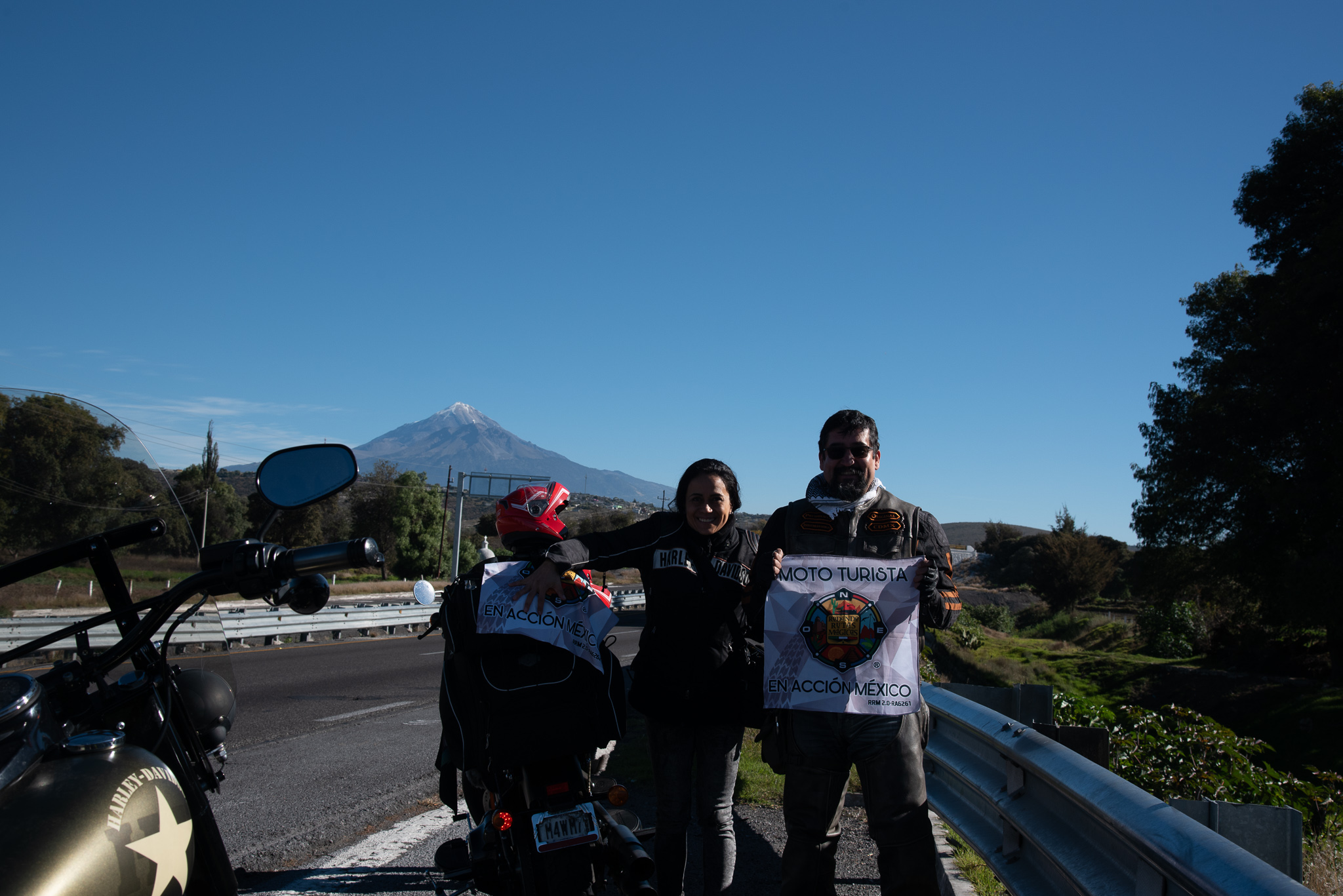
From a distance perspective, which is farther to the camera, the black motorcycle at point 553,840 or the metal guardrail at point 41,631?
the black motorcycle at point 553,840

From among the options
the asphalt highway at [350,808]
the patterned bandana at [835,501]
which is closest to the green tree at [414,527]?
the asphalt highway at [350,808]

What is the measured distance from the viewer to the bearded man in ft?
10.6

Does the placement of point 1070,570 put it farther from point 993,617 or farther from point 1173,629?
point 1173,629

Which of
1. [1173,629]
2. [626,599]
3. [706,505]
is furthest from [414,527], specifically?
[706,505]

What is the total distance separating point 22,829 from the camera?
155 centimetres

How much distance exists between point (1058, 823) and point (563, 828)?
5.04 feet

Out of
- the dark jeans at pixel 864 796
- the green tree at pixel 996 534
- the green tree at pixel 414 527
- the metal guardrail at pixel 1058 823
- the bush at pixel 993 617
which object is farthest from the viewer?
the green tree at pixel 996 534

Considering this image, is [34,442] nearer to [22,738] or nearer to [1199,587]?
[22,738]

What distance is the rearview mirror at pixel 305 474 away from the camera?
2.59 metres

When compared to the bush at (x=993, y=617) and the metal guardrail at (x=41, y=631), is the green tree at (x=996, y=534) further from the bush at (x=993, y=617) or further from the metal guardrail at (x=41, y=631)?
the metal guardrail at (x=41, y=631)

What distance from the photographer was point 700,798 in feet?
12.3

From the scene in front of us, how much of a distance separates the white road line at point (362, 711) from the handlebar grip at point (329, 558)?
762cm

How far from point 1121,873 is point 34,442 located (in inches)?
118

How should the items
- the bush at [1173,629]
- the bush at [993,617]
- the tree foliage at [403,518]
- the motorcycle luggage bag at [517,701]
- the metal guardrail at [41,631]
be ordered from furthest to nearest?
the tree foliage at [403,518] → the bush at [993,617] → the bush at [1173,629] → the motorcycle luggage bag at [517,701] → the metal guardrail at [41,631]
